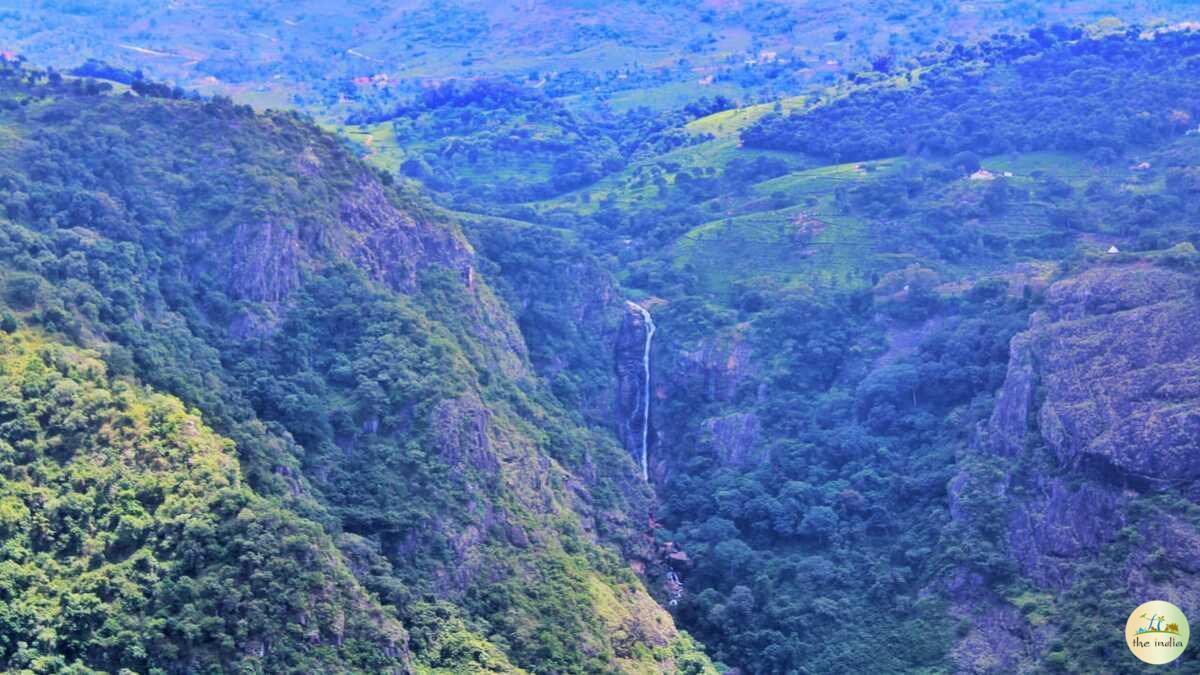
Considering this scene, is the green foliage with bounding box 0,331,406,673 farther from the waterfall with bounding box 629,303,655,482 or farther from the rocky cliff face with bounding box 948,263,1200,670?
the waterfall with bounding box 629,303,655,482

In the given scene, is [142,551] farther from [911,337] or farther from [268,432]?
[911,337]

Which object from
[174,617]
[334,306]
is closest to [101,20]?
[334,306]

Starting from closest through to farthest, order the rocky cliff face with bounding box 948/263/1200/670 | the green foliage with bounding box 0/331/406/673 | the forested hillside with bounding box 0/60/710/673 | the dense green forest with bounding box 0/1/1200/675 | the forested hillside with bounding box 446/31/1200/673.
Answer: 1. the green foliage with bounding box 0/331/406/673
2. the forested hillside with bounding box 0/60/710/673
3. the dense green forest with bounding box 0/1/1200/675
4. the rocky cliff face with bounding box 948/263/1200/670
5. the forested hillside with bounding box 446/31/1200/673

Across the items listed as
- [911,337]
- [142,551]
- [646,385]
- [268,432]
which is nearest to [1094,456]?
[911,337]

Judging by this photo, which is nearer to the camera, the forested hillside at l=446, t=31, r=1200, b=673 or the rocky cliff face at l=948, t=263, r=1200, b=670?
the rocky cliff face at l=948, t=263, r=1200, b=670

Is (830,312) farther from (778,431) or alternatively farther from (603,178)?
(603,178)

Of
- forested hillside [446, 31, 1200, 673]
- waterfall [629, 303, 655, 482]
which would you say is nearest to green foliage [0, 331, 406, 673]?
forested hillside [446, 31, 1200, 673]

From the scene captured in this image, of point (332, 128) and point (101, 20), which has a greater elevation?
point (101, 20)
